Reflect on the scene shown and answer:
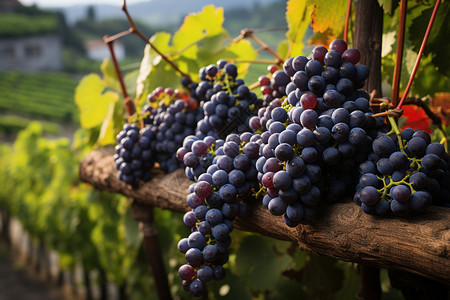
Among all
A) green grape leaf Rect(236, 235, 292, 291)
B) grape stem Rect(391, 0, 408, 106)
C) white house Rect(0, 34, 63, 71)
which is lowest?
green grape leaf Rect(236, 235, 292, 291)

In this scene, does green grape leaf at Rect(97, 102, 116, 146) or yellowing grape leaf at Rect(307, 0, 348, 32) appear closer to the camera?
yellowing grape leaf at Rect(307, 0, 348, 32)

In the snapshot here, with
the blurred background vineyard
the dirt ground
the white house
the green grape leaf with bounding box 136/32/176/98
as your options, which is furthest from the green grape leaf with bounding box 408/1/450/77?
the white house

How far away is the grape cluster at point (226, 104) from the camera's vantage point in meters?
0.97

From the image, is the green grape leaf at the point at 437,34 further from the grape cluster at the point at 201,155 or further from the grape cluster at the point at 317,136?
the grape cluster at the point at 201,155

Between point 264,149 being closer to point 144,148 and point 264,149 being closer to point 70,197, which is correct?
point 144,148

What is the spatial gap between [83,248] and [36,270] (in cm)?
425

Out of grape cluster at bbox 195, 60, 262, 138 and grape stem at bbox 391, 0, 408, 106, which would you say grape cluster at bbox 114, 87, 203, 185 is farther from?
grape stem at bbox 391, 0, 408, 106

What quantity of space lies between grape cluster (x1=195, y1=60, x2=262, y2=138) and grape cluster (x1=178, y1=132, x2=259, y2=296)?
159mm

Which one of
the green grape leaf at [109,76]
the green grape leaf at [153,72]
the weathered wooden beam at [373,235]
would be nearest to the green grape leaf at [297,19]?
the green grape leaf at [153,72]

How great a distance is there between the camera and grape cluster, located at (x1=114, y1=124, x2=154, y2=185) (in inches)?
45.3

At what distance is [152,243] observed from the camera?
1.47 m

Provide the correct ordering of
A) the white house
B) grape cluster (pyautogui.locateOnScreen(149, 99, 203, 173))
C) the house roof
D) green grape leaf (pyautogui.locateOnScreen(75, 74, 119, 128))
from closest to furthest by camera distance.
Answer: grape cluster (pyautogui.locateOnScreen(149, 99, 203, 173)), green grape leaf (pyautogui.locateOnScreen(75, 74, 119, 128)), the white house, the house roof

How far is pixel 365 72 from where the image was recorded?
2.39ft

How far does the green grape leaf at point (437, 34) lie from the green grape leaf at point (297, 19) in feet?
0.82
